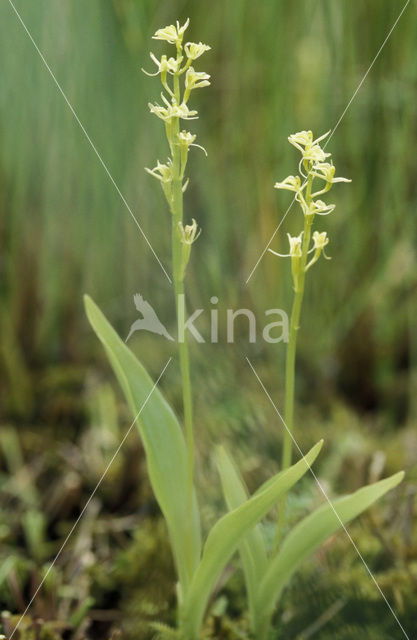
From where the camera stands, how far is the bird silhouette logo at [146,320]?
53cm

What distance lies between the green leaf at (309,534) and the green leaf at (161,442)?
38 millimetres

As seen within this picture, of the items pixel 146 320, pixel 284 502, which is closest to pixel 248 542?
pixel 284 502

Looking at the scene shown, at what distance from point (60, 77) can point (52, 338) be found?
0.80 feet

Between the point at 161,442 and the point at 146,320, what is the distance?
0.84ft

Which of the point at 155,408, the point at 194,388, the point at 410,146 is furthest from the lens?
the point at 410,146

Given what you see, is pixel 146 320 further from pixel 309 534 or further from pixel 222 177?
pixel 309 534

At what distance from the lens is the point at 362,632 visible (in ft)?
1.04

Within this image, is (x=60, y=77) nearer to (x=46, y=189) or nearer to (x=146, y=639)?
(x=46, y=189)

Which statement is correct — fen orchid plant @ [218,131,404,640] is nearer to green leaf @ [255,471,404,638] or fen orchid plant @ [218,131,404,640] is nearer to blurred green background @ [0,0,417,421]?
green leaf @ [255,471,404,638]

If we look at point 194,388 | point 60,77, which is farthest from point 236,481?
point 60,77

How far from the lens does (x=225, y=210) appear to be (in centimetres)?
56

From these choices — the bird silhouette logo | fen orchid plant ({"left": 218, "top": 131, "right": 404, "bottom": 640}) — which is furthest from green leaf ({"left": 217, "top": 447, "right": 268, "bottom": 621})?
the bird silhouette logo

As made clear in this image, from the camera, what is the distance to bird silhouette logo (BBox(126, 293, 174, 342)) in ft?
1.74

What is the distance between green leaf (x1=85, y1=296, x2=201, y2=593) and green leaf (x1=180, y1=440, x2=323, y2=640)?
2 centimetres
